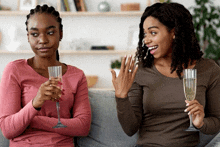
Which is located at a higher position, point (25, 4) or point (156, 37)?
point (25, 4)

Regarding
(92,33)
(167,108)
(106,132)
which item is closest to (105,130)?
(106,132)

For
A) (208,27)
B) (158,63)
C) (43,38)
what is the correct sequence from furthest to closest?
(208,27)
(158,63)
(43,38)

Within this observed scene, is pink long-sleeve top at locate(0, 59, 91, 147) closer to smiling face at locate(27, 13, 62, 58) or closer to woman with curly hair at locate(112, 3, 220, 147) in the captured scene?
smiling face at locate(27, 13, 62, 58)

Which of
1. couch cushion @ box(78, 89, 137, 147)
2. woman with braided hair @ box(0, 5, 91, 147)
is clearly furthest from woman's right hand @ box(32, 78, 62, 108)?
couch cushion @ box(78, 89, 137, 147)

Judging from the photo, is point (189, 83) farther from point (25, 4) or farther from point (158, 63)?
point (25, 4)

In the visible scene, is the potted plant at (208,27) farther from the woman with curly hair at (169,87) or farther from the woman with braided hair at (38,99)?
the woman with braided hair at (38,99)

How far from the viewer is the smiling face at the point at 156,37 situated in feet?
4.94

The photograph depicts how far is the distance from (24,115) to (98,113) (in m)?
0.53

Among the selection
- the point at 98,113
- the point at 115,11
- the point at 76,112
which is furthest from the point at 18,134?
the point at 115,11

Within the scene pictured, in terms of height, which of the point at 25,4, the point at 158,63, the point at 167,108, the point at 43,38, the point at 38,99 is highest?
the point at 25,4

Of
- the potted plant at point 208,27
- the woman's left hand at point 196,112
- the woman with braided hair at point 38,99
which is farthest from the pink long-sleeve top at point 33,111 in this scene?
the potted plant at point 208,27

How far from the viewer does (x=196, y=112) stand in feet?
4.25

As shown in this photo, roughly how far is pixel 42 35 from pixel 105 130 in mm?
663

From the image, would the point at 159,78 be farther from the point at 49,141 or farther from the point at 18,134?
the point at 18,134
